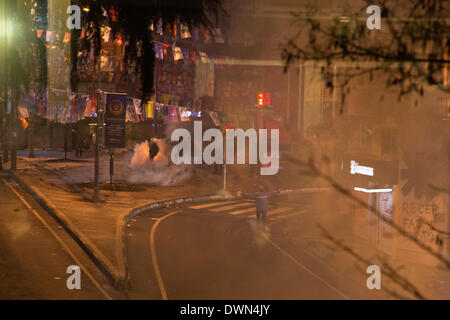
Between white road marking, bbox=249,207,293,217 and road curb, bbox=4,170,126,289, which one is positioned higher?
road curb, bbox=4,170,126,289

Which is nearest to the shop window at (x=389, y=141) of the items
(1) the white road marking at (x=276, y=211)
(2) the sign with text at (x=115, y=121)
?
(1) the white road marking at (x=276, y=211)

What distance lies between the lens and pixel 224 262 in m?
14.4

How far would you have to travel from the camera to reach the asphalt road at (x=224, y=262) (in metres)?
11.7

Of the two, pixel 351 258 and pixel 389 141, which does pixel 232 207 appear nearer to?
pixel 389 141

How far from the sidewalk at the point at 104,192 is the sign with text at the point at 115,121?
253 centimetres

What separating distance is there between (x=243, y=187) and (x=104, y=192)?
9051 millimetres

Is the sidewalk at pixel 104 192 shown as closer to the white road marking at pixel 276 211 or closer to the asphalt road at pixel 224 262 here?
the asphalt road at pixel 224 262

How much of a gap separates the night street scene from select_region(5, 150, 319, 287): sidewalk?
0.11 m

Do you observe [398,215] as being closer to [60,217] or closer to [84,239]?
[84,239]

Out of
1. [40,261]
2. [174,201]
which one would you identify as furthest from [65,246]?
[174,201]

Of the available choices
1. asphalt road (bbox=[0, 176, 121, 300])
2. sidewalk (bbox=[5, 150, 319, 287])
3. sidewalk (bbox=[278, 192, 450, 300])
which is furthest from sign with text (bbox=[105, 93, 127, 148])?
sidewalk (bbox=[278, 192, 450, 300])

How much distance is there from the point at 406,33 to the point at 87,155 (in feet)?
168

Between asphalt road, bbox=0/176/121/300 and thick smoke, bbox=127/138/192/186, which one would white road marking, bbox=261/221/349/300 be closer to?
asphalt road, bbox=0/176/121/300

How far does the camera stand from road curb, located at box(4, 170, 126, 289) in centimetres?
1179
